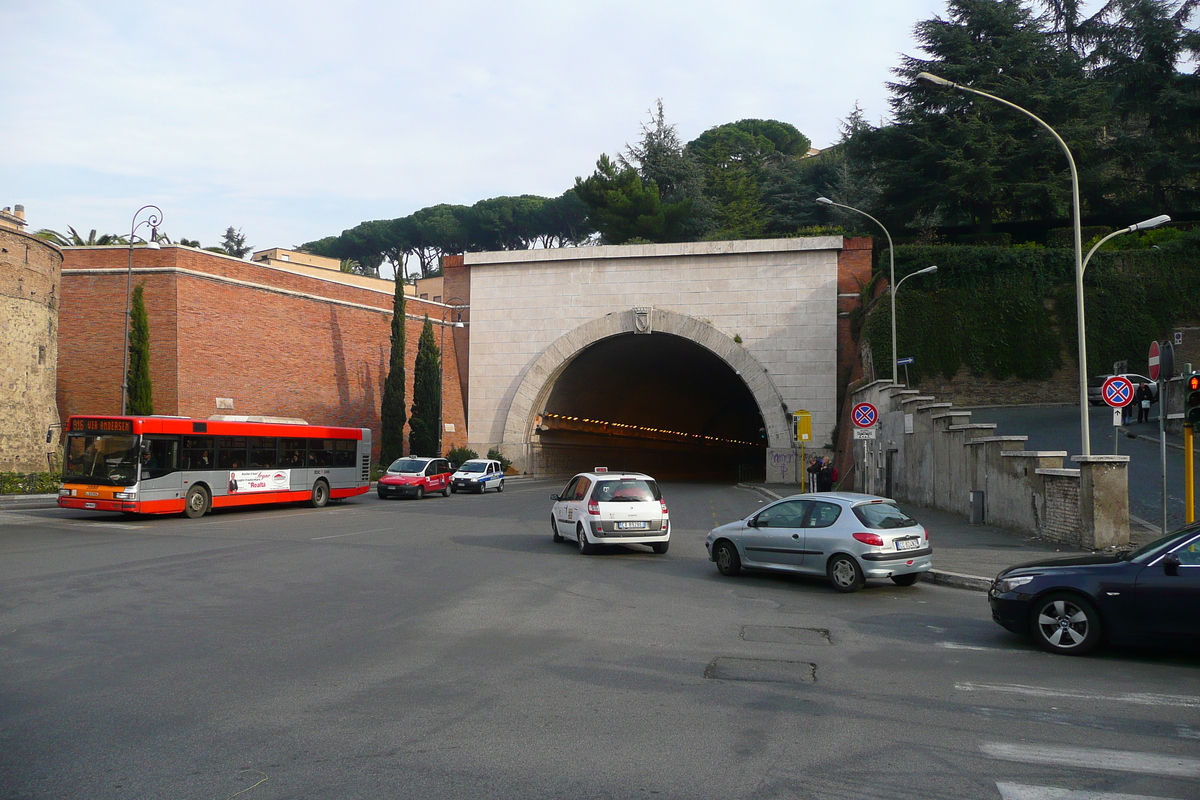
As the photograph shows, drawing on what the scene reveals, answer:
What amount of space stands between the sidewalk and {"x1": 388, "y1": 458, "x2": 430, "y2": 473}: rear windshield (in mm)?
17771

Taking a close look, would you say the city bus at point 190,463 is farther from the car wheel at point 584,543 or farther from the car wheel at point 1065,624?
the car wheel at point 1065,624

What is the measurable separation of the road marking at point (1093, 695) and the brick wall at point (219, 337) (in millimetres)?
33340

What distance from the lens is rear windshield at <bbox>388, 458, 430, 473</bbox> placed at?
3216 centimetres

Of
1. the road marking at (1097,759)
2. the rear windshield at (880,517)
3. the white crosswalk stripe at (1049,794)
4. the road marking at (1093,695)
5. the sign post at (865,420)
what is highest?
the sign post at (865,420)

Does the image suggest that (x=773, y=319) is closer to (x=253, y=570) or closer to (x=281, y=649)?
(x=253, y=570)

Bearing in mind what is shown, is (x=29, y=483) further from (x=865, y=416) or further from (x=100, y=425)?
(x=865, y=416)

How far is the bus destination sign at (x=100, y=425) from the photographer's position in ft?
70.3

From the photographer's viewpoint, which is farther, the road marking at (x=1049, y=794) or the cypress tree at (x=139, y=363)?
the cypress tree at (x=139, y=363)

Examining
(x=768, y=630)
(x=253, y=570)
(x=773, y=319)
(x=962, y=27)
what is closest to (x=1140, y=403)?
(x=773, y=319)

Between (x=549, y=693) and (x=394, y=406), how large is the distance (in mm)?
38118

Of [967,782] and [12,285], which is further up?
[12,285]

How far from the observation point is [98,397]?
34.8 metres

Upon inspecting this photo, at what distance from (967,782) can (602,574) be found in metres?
9.05

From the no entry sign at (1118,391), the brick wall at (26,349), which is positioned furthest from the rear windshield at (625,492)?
the brick wall at (26,349)
